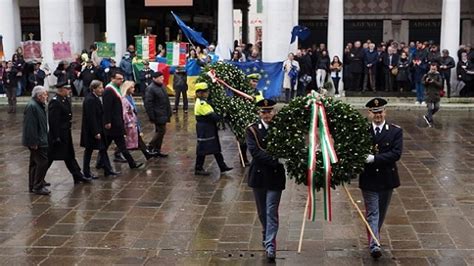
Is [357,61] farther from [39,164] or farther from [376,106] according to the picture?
[376,106]

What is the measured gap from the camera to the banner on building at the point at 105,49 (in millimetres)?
24891

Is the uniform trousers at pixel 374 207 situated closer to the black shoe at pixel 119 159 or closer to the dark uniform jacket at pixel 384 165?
the dark uniform jacket at pixel 384 165

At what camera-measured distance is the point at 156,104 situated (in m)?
13.4

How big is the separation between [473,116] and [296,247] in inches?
572

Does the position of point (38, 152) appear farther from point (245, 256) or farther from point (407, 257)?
point (407, 257)

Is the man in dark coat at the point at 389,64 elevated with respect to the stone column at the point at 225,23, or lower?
lower

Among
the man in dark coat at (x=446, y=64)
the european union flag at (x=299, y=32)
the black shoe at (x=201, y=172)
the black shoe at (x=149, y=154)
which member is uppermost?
the european union flag at (x=299, y=32)

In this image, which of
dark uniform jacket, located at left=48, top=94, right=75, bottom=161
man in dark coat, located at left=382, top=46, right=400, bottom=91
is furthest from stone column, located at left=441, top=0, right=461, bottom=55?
dark uniform jacket, located at left=48, top=94, right=75, bottom=161

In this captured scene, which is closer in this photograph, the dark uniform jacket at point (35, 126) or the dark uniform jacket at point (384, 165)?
the dark uniform jacket at point (384, 165)

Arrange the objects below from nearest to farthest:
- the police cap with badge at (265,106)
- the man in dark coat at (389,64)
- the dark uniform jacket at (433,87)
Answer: the police cap with badge at (265,106), the dark uniform jacket at (433,87), the man in dark coat at (389,64)

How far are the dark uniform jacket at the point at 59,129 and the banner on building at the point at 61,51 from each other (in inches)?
608

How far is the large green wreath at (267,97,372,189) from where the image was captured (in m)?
7.09

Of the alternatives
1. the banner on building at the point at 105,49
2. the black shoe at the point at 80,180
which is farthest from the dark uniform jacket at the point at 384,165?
the banner on building at the point at 105,49

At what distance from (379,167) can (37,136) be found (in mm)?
5447
